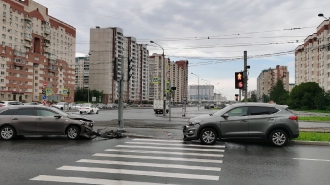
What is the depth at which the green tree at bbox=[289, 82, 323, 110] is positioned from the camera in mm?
73544

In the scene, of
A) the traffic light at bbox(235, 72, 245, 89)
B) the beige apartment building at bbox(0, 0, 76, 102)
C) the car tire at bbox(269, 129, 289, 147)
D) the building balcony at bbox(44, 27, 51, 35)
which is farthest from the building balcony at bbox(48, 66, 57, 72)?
the car tire at bbox(269, 129, 289, 147)

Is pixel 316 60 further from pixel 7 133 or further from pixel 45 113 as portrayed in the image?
pixel 7 133

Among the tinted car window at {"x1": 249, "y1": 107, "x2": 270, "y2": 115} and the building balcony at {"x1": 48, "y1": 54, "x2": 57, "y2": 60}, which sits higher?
the building balcony at {"x1": 48, "y1": 54, "x2": 57, "y2": 60}

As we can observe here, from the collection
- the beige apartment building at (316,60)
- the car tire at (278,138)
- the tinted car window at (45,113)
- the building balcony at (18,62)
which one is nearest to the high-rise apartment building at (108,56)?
the building balcony at (18,62)

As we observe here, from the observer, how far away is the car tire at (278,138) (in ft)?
38.2

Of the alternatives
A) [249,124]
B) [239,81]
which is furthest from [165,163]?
[239,81]

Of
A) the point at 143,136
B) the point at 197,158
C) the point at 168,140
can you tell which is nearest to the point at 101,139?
the point at 143,136

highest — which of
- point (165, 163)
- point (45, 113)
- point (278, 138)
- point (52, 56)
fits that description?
point (52, 56)

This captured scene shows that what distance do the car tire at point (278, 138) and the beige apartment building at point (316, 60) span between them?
6142 cm

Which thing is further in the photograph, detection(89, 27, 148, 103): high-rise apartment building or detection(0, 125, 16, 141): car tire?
detection(89, 27, 148, 103): high-rise apartment building

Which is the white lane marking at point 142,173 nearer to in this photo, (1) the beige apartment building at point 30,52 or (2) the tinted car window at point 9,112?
(2) the tinted car window at point 9,112

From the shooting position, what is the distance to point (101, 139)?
1326cm

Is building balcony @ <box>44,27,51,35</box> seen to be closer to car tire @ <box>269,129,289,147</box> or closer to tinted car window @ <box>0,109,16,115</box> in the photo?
tinted car window @ <box>0,109,16,115</box>

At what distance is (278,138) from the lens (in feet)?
38.3
